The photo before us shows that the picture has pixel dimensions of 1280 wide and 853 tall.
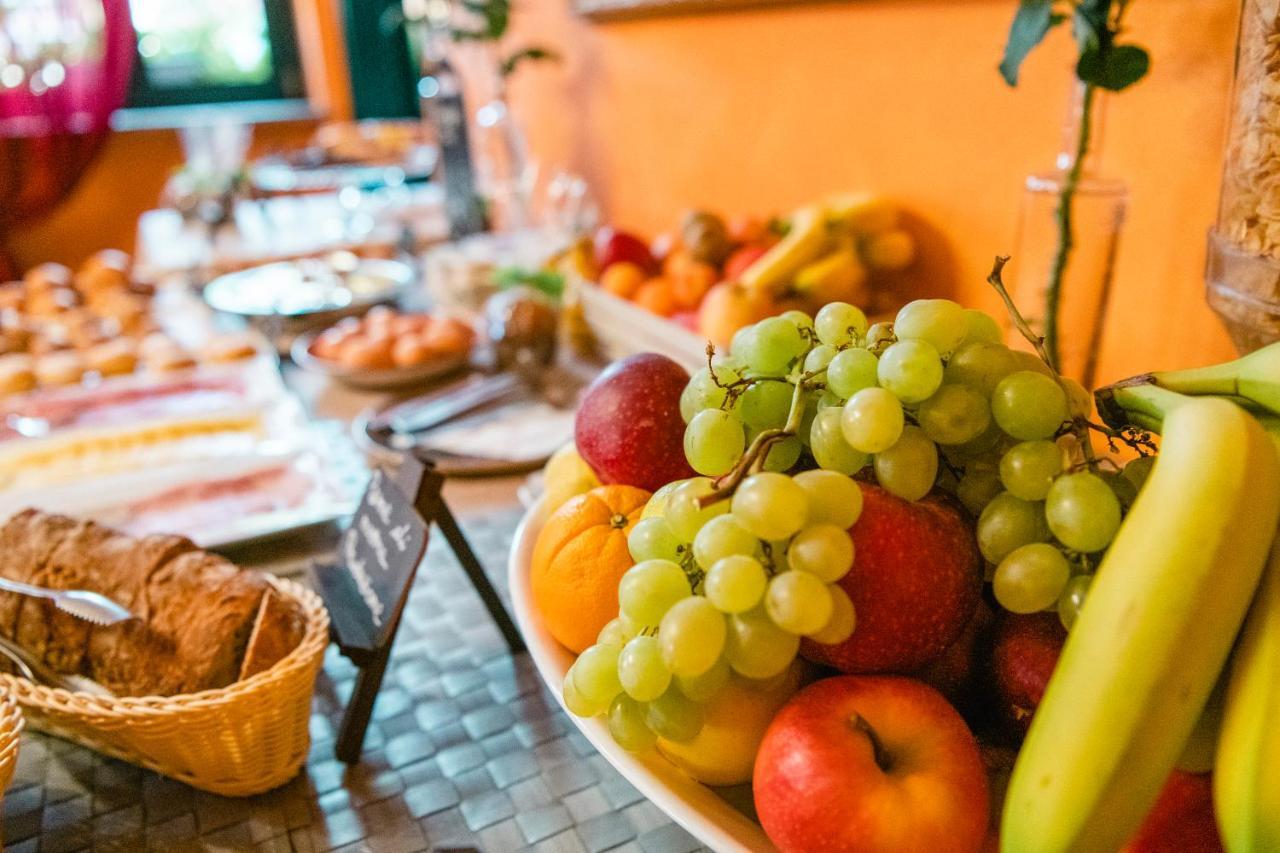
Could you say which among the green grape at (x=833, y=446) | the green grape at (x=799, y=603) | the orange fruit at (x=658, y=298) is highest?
the green grape at (x=833, y=446)

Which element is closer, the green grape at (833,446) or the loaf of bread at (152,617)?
the green grape at (833,446)

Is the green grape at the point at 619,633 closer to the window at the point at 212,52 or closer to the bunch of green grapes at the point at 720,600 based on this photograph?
the bunch of green grapes at the point at 720,600

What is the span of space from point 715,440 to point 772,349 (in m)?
0.06

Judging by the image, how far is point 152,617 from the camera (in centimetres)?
59

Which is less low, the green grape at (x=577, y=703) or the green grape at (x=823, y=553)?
the green grape at (x=823, y=553)

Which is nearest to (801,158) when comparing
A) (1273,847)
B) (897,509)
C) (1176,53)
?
(1176,53)

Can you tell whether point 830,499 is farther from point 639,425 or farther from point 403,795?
point 403,795

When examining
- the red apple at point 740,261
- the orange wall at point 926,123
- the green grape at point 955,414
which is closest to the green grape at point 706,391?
the green grape at point 955,414

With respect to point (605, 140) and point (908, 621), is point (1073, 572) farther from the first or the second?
point (605, 140)

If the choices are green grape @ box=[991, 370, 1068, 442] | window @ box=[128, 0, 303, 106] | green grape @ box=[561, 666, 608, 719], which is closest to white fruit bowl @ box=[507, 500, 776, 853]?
green grape @ box=[561, 666, 608, 719]

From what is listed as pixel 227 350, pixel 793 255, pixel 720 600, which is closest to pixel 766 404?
pixel 720 600

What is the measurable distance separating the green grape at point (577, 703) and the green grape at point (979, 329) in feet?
0.83

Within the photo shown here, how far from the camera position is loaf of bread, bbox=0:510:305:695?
560mm

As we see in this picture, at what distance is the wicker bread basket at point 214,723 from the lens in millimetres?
515
